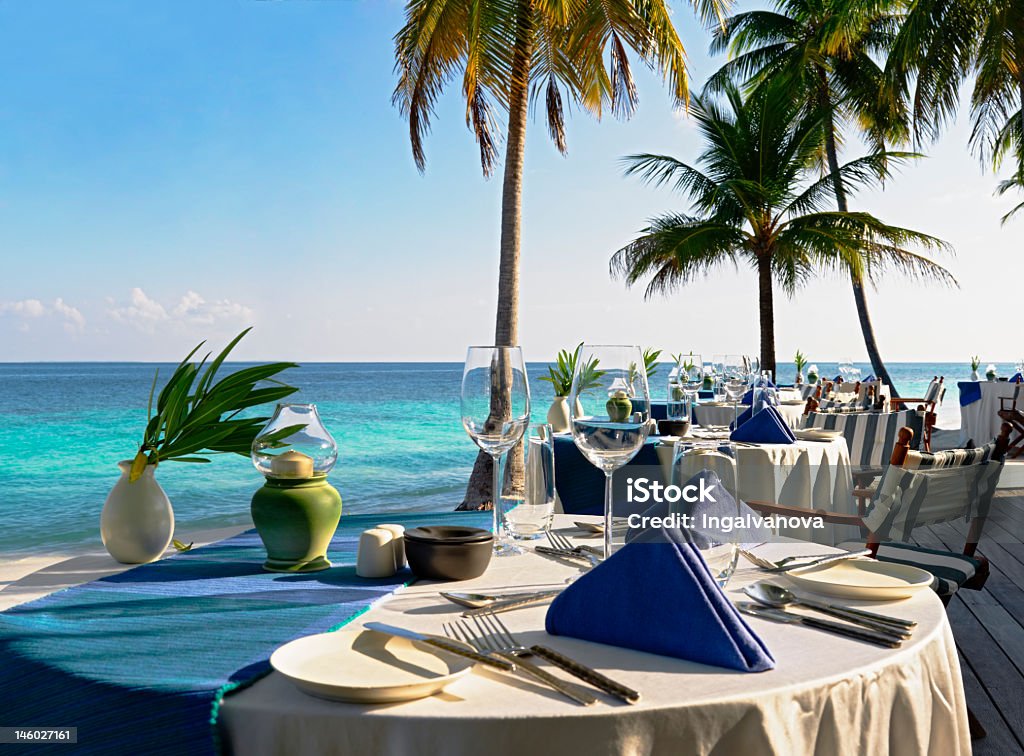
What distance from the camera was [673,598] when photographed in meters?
0.92

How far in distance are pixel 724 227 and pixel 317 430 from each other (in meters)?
12.4

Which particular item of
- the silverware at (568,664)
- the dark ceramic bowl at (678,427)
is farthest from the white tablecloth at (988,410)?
the silverware at (568,664)

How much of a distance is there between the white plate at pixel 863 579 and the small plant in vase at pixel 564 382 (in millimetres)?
473

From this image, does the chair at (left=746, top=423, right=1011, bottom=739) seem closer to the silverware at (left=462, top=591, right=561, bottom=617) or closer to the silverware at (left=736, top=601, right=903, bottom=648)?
the silverware at (left=736, top=601, right=903, bottom=648)

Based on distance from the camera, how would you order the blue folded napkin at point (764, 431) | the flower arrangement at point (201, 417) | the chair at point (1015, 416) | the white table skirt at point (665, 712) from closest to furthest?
the white table skirt at point (665, 712), the flower arrangement at point (201, 417), the blue folded napkin at point (764, 431), the chair at point (1015, 416)

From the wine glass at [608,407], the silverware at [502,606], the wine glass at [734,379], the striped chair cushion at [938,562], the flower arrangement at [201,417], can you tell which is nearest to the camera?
the silverware at [502,606]

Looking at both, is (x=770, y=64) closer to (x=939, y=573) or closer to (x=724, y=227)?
(x=724, y=227)

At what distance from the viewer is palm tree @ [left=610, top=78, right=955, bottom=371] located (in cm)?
1240

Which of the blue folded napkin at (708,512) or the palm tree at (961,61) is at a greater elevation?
the palm tree at (961,61)

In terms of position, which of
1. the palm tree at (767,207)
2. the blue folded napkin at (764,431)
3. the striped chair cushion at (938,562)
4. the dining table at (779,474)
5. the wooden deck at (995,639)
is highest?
the palm tree at (767,207)

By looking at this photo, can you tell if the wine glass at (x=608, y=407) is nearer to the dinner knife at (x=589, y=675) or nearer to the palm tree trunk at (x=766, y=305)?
the dinner knife at (x=589, y=675)

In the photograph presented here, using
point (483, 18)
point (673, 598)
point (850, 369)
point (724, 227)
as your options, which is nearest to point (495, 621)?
point (673, 598)

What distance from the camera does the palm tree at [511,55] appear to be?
6988 mm

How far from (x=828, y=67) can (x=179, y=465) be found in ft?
54.2
